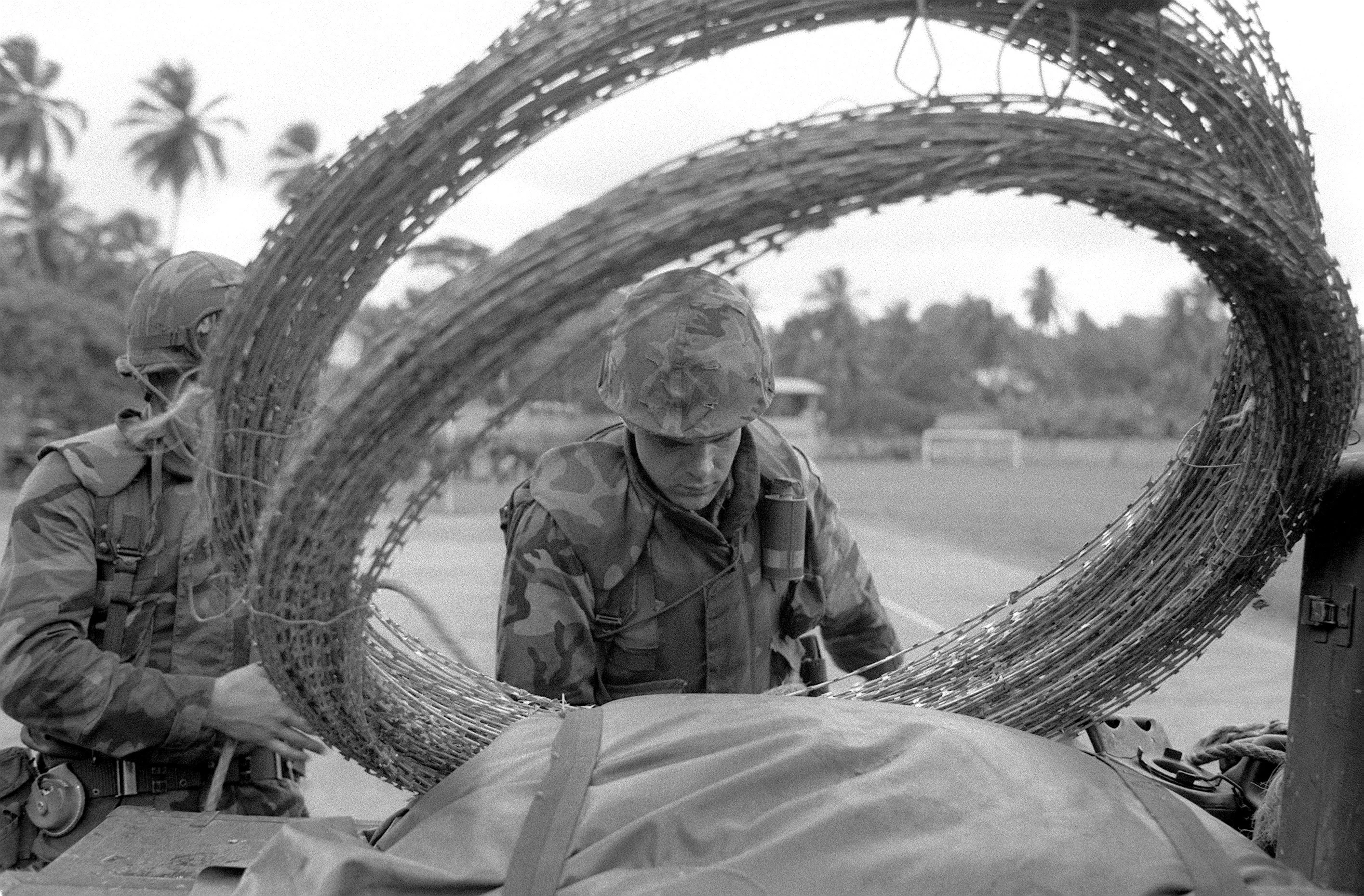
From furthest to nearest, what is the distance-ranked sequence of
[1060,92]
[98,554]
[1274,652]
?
[1274,652] < [98,554] < [1060,92]

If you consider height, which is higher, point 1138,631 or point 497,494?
point 1138,631

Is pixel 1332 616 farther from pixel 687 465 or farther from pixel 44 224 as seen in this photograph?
pixel 44 224

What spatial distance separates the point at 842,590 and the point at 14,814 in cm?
208

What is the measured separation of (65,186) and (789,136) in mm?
54643

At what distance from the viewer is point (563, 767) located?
195 cm

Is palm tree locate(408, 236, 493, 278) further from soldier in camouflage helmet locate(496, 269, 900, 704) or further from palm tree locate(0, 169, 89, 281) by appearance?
palm tree locate(0, 169, 89, 281)

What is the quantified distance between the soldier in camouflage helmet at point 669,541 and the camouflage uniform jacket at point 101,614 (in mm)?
694

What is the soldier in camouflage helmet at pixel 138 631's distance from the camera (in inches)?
120


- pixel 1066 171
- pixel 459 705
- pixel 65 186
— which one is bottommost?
pixel 459 705

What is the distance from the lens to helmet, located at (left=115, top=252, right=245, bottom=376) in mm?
3346

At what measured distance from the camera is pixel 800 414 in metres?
63.8

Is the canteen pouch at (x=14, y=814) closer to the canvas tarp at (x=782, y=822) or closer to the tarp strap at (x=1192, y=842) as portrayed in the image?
the canvas tarp at (x=782, y=822)

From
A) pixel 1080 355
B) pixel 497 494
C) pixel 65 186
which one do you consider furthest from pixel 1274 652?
pixel 1080 355

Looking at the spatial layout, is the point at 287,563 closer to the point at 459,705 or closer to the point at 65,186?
the point at 459,705
